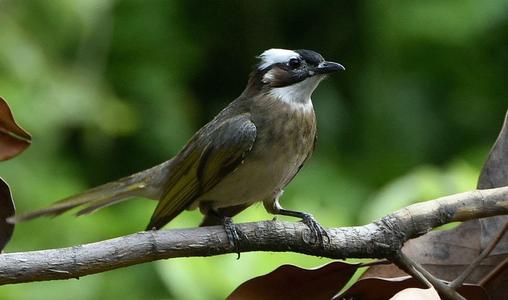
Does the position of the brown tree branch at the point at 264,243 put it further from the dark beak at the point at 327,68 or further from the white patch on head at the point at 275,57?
the white patch on head at the point at 275,57

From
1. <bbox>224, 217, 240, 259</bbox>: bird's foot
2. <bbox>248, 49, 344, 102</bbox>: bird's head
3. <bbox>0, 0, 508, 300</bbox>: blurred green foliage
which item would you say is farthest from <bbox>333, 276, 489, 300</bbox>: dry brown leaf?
<bbox>0, 0, 508, 300</bbox>: blurred green foliage

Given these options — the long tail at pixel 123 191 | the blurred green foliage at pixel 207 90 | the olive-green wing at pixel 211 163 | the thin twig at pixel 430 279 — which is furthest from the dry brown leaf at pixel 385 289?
the blurred green foliage at pixel 207 90

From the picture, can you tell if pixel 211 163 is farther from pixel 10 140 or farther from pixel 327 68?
pixel 10 140

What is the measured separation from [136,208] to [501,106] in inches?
70.5

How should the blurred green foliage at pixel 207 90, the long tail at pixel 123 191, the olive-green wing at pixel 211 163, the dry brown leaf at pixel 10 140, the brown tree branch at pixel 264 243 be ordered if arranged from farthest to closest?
1. the blurred green foliage at pixel 207 90
2. the long tail at pixel 123 191
3. the olive-green wing at pixel 211 163
4. the dry brown leaf at pixel 10 140
5. the brown tree branch at pixel 264 243

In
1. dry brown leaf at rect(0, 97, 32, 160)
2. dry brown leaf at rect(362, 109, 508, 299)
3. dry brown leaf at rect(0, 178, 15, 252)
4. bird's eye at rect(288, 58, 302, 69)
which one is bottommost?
dry brown leaf at rect(362, 109, 508, 299)

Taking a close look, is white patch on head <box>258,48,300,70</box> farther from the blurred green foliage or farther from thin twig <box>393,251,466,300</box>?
thin twig <box>393,251,466,300</box>

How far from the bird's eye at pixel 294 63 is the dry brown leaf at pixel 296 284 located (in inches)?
51.3

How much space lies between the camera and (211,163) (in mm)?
2529

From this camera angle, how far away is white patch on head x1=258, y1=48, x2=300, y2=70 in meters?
2.72

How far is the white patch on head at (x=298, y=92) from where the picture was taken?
8.96 ft

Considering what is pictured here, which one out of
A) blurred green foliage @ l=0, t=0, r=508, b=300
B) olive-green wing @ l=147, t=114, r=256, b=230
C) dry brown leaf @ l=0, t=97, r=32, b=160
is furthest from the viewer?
blurred green foliage @ l=0, t=0, r=508, b=300

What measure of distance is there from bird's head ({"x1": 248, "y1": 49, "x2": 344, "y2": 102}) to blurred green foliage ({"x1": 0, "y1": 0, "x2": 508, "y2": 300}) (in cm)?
61

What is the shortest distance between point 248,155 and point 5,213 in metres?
1.07
